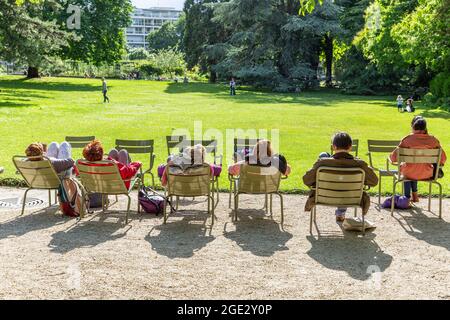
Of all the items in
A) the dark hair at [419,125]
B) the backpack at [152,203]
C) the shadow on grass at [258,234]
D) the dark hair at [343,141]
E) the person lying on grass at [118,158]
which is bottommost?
the shadow on grass at [258,234]

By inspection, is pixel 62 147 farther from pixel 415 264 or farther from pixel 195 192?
pixel 415 264

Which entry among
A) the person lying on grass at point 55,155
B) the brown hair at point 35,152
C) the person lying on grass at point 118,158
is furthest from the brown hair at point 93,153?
the brown hair at point 35,152

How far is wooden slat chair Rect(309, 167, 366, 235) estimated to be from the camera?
7152mm

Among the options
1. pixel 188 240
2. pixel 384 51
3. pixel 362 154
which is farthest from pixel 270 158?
pixel 384 51

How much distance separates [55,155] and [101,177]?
1416 mm

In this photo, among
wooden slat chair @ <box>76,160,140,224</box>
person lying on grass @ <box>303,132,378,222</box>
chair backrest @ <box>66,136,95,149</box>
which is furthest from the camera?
chair backrest @ <box>66,136,95,149</box>

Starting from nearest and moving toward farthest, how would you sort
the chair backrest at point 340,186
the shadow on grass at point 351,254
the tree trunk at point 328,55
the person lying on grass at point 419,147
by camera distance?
the shadow on grass at point 351,254 → the chair backrest at point 340,186 → the person lying on grass at point 419,147 → the tree trunk at point 328,55

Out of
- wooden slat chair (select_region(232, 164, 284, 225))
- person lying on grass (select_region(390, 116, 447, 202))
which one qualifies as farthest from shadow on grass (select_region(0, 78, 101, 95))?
person lying on grass (select_region(390, 116, 447, 202))

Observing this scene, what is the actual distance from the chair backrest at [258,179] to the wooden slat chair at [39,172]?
9.15ft

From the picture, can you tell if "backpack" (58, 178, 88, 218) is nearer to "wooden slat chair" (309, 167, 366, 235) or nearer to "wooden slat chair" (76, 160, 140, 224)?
"wooden slat chair" (76, 160, 140, 224)

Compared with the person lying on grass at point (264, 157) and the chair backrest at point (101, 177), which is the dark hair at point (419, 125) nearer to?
the person lying on grass at point (264, 157)

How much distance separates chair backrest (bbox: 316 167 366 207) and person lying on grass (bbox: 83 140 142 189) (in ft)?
9.25

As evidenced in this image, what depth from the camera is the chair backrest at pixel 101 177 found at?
7848 mm
